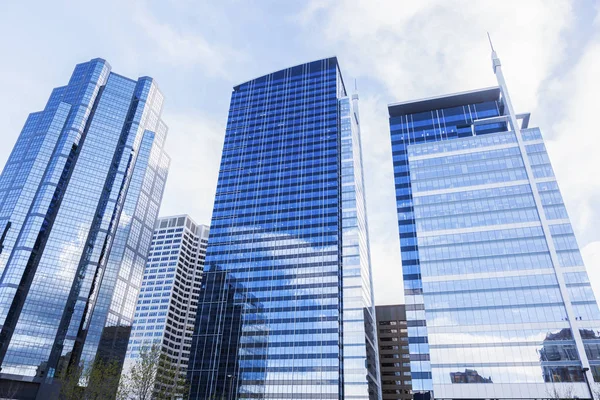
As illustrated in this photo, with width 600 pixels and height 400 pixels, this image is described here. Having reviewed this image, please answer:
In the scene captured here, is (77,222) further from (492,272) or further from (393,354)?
(492,272)

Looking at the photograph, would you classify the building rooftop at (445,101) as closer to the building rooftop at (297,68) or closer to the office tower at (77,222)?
the building rooftop at (297,68)

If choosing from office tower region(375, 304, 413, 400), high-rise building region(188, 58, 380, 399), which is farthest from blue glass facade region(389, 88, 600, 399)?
office tower region(375, 304, 413, 400)

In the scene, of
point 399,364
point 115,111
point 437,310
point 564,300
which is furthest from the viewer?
point 115,111

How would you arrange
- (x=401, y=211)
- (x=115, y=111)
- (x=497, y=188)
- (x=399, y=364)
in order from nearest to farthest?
(x=497, y=188)
(x=401, y=211)
(x=399, y=364)
(x=115, y=111)

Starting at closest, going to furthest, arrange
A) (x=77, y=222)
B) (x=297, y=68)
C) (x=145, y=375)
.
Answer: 1. (x=145, y=375)
2. (x=77, y=222)
3. (x=297, y=68)

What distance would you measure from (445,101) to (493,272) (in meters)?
55.8

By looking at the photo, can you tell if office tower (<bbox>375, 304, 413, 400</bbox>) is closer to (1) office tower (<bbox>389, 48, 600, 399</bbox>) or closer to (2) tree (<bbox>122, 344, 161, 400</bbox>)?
(1) office tower (<bbox>389, 48, 600, 399</bbox>)

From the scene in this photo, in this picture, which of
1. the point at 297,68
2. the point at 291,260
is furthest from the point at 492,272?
the point at 297,68

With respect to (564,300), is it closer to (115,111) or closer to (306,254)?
(306,254)

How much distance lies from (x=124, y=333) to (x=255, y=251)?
212ft

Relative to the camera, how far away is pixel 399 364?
15088 cm

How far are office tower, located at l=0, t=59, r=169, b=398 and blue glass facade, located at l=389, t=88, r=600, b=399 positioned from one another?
110m

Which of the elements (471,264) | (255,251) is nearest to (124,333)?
(255,251)

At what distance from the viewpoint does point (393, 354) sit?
501ft
